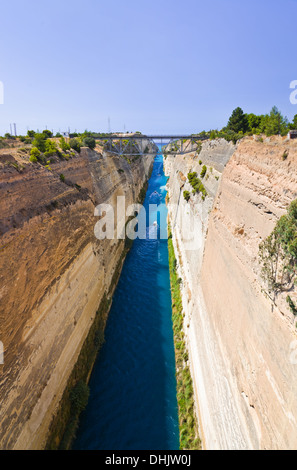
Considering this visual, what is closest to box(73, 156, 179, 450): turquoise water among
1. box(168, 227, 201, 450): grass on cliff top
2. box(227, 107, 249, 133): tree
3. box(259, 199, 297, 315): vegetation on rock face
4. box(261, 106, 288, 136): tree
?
box(168, 227, 201, 450): grass on cliff top

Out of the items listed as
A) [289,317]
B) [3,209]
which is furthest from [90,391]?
[289,317]

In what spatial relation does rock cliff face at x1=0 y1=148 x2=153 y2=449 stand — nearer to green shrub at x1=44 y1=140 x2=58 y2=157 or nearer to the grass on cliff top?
green shrub at x1=44 y1=140 x2=58 y2=157

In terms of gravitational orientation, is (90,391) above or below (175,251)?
below

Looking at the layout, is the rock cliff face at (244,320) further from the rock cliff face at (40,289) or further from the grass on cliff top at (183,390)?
the rock cliff face at (40,289)

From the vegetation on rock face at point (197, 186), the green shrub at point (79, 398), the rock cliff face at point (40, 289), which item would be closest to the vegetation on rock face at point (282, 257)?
the rock cliff face at point (40, 289)

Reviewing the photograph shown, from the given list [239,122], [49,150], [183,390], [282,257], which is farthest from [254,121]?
[183,390]

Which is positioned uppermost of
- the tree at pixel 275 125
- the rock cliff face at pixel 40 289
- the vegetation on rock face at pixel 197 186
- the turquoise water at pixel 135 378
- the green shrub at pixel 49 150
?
the tree at pixel 275 125

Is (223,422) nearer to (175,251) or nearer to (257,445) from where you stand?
(257,445)
